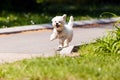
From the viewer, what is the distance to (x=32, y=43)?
556 inches

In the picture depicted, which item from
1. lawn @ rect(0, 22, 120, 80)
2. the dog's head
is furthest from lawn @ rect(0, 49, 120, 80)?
the dog's head

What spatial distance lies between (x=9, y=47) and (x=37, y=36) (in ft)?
8.87

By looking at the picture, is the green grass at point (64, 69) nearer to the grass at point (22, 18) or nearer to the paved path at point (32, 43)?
the paved path at point (32, 43)

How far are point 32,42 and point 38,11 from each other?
8940 mm

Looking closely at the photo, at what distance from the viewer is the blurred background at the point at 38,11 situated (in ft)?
63.8

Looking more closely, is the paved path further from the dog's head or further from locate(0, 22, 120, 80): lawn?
locate(0, 22, 120, 80): lawn

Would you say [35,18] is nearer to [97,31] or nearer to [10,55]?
[97,31]

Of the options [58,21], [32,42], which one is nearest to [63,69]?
[58,21]

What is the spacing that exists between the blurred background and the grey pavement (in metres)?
1.58

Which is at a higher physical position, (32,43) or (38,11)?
(32,43)

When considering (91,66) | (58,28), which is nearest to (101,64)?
(91,66)

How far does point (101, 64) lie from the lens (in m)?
9.23

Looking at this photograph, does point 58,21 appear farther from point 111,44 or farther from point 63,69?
point 63,69

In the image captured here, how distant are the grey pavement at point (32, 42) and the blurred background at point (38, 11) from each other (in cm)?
158
